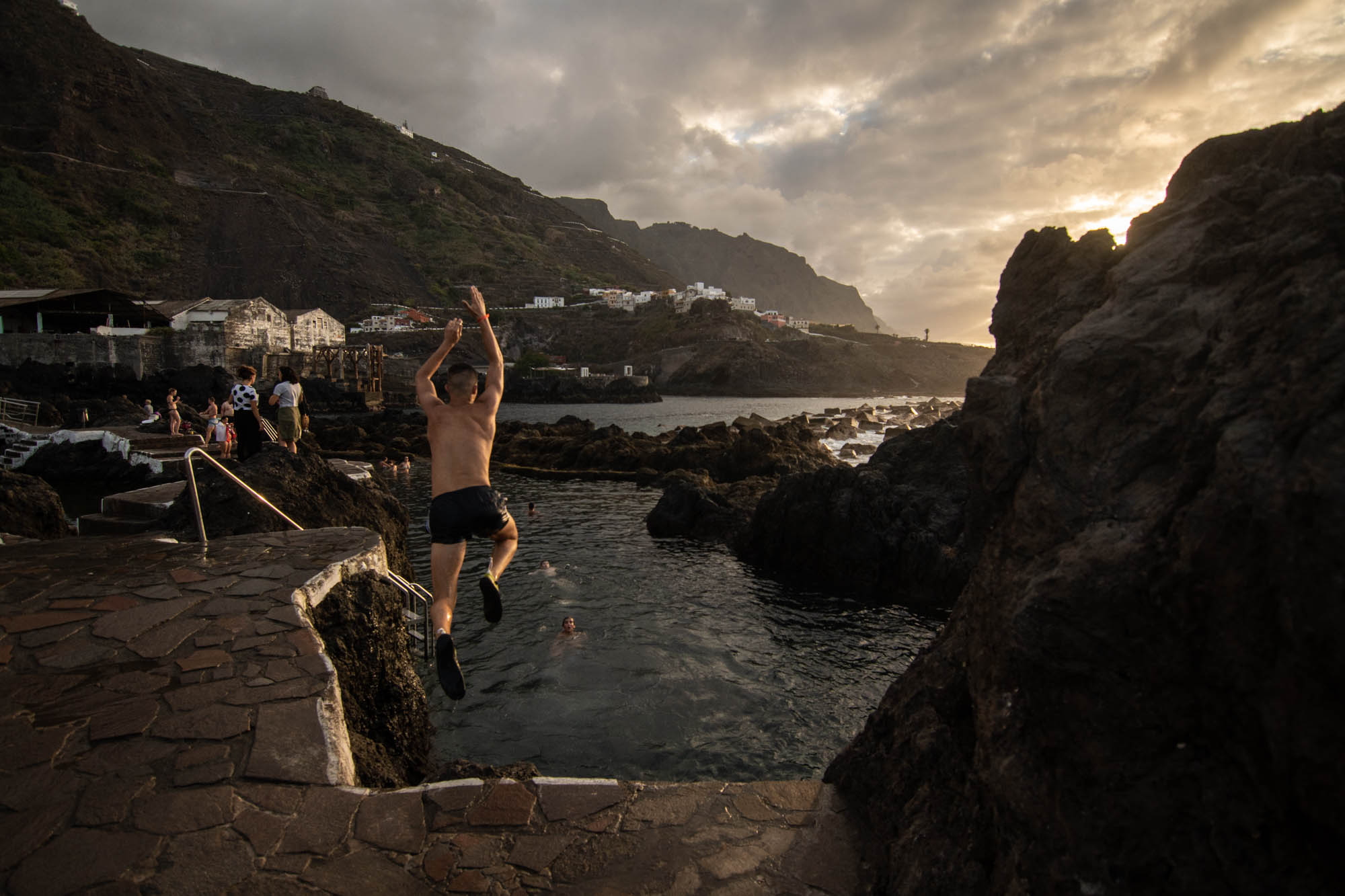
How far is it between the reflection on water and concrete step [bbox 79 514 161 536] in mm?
5049

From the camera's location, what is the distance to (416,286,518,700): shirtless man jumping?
468 cm

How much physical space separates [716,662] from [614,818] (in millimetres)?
7071

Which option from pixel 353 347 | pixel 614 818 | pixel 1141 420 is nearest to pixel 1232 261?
pixel 1141 420

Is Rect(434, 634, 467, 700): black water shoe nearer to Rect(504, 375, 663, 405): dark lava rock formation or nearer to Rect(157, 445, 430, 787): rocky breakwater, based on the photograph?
Rect(157, 445, 430, 787): rocky breakwater

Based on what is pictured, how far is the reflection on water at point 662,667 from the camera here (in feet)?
26.0

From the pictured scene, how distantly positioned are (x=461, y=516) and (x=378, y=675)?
2630mm

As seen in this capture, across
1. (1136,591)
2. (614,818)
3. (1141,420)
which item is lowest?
(614,818)

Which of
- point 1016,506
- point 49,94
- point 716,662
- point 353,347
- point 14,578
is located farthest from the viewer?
point 49,94

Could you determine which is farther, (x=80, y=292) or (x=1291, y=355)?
(x=80, y=292)

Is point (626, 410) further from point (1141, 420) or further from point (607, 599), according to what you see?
point (1141, 420)

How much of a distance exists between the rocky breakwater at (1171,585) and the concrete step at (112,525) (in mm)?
11422

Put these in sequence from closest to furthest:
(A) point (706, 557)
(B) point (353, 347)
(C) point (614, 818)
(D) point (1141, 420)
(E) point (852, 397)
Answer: (D) point (1141, 420), (C) point (614, 818), (A) point (706, 557), (B) point (353, 347), (E) point (852, 397)

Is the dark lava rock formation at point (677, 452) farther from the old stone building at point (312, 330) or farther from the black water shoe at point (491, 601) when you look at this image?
the old stone building at point (312, 330)

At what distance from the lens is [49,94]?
91.8 metres
